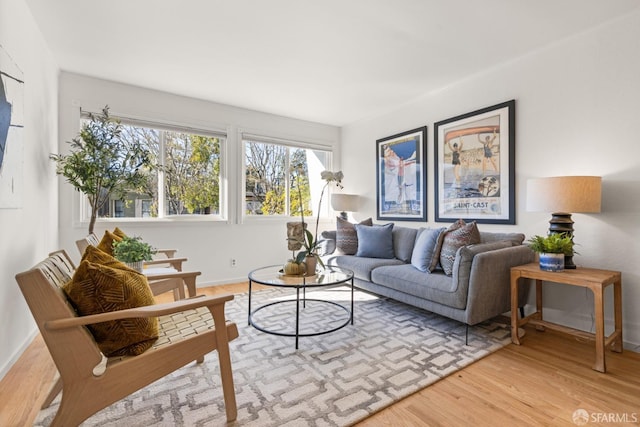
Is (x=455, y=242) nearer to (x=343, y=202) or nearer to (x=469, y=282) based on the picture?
(x=469, y=282)

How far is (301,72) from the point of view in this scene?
10.6ft

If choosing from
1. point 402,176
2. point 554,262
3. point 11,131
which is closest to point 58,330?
point 11,131

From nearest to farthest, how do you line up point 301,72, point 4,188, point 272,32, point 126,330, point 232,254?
1. point 126,330
2. point 4,188
3. point 272,32
4. point 301,72
5. point 232,254

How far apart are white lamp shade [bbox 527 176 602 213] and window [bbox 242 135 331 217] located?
2.80 meters

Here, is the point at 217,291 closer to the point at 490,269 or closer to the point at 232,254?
the point at 232,254

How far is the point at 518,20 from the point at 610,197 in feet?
5.05

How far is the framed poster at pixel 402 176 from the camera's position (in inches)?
154

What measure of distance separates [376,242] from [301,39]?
7.35ft

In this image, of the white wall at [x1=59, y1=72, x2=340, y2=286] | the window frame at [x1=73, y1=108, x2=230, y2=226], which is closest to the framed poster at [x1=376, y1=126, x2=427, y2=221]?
the white wall at [x1=59, y1=72, x2=340, y2=286]

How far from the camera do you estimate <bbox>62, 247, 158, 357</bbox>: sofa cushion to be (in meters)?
1.24

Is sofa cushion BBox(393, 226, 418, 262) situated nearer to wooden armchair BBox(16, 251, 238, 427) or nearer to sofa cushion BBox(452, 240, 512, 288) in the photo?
sofa cushion BBox(452, 240, 512, 288)

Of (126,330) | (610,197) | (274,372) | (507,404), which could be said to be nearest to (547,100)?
(610,197)

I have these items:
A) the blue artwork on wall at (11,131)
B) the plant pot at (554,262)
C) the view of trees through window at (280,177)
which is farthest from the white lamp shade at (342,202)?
the blue artwork on wall at (11,131)

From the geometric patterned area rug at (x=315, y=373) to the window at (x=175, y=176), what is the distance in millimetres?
1806
